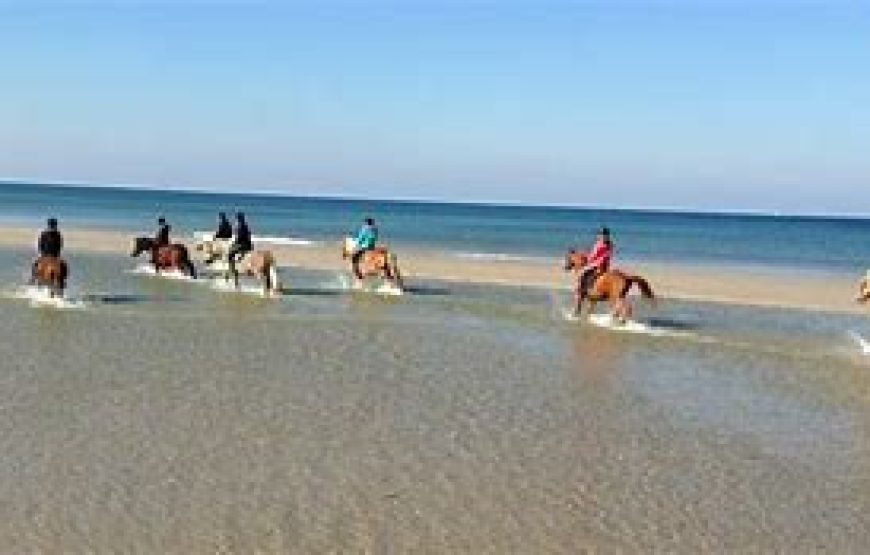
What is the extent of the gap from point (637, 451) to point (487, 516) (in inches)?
115

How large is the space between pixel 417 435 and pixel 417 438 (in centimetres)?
14

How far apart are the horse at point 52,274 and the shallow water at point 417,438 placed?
218 cm

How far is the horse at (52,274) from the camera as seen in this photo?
23953 mm

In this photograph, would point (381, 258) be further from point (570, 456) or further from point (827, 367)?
point (570, 456)

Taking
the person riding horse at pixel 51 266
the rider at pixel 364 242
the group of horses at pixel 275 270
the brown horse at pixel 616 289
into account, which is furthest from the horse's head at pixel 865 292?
the person riding horse at pixel 51 266

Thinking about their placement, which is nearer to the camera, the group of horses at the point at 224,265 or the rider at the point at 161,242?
the group of horses at the point at 224,265

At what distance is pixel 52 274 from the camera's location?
24.0m

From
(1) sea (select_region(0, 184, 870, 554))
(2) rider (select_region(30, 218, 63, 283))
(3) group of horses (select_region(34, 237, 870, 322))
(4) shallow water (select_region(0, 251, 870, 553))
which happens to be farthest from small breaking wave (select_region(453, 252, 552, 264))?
(4) shallow water (select_region(0, 251, 870, 553))

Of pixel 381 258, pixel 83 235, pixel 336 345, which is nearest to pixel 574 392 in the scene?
pixel 336 345

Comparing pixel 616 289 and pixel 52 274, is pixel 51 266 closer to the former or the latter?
pixel 52 274

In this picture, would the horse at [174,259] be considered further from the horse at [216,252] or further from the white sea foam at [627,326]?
the white sea foam at [627,326]

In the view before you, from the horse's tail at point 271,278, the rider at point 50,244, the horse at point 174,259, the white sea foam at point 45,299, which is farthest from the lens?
the horse at point 174,259

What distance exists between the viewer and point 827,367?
1884cm

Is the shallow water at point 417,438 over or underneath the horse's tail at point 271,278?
underneath
